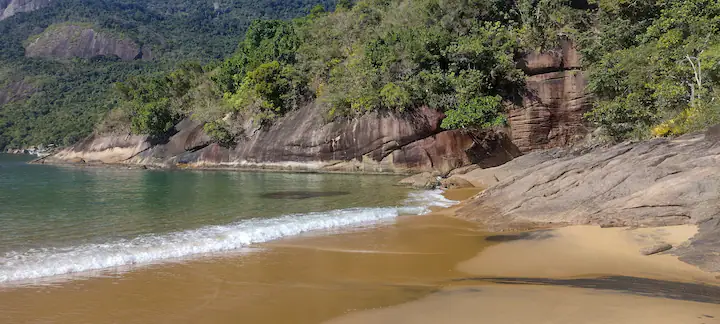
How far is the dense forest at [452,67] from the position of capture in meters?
19.7

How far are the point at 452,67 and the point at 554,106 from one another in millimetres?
7368

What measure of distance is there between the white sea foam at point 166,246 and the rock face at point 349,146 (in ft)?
54.4

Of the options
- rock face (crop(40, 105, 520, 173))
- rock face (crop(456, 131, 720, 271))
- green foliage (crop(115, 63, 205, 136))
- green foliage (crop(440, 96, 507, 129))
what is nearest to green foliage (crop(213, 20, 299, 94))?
green foliage (crop(115, 63, 205, 136))

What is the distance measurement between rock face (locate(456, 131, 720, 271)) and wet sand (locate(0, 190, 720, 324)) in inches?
21.2

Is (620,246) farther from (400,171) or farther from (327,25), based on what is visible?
(327,25)

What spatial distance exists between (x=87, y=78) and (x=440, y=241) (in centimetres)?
12735

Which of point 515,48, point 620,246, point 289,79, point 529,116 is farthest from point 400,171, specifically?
point 620,246

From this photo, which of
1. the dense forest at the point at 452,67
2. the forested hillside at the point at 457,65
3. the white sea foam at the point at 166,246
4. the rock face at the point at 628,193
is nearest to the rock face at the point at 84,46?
the dense forest at the point at 452,67

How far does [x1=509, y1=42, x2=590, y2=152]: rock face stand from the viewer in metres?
29.7

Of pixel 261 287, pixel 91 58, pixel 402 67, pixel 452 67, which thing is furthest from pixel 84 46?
pixel 261 287

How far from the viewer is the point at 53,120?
94438 mm

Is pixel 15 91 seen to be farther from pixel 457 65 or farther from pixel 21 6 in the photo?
pixel 457 65

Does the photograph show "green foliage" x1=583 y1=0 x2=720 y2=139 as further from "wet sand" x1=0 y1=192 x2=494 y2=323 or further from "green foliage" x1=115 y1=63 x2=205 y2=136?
"green foliage" x1=115 y1=63 x2=205 y2=136

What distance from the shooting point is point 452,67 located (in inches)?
1238
